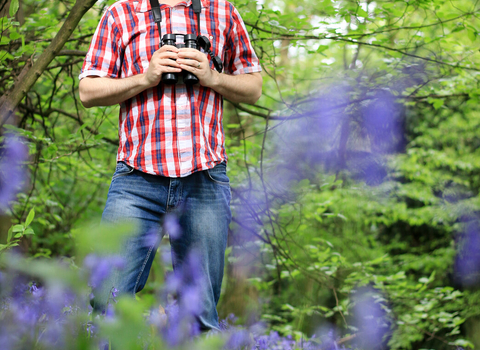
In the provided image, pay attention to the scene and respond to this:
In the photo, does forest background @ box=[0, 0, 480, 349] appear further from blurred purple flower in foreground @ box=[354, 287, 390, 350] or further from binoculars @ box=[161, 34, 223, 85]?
binoculars @ box=[161, 34, 223, 85]

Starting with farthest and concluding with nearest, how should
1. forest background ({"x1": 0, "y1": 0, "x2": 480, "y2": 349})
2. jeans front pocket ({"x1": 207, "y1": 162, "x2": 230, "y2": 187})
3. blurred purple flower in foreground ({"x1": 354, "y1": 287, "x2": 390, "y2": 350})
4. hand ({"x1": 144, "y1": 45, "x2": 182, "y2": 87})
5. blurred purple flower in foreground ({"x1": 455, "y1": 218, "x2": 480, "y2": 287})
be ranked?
blurred purple flower in foreground ({"x1": 455, "y1": 218, "x2": 480, "y2": 287})
blurred purple flower in foreground ({"x1": 354, "y1": 287, "x2": 390, "y2": 350})
forest background ({"x1": 0, "y1": 0, "x2": 480, "y2": 349})
jeans front pocket ({"x1": 207, "y1": 162, "x2": 230, "y2": 187})
hand ({"x1": 144, "y1": 45, "x2": 182, "y2": 87})

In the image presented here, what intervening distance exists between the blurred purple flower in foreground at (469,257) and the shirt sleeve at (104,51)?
4947mm

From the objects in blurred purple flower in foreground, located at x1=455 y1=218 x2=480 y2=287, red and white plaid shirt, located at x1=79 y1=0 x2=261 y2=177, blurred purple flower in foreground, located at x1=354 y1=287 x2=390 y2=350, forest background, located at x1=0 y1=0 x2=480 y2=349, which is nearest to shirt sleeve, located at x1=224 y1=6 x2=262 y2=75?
red and white plaid shirt, located at x1=79 y1=0 x2=261 y2=177

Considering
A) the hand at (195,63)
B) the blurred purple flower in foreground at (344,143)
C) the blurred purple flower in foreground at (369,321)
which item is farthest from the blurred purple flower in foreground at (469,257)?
the hand at (195,63)

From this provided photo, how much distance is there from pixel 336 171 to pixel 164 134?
142 inches

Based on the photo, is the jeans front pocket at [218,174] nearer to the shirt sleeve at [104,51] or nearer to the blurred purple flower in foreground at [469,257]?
the shirt sleeve at [104,51]

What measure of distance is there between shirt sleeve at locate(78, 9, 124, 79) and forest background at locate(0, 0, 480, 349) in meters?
1.07

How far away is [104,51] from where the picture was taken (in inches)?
56.4

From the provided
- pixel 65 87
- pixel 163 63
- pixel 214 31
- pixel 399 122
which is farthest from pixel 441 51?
pixel 399 122

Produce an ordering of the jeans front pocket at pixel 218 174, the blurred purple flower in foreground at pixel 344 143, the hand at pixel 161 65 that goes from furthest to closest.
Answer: the blurred purple flower in foreground at pixel 344 143
the jeans front pocket at pixel 218 174
the hand at pixel 161 65

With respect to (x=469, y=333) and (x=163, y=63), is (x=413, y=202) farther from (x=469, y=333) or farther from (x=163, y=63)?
(x=163, y=63)

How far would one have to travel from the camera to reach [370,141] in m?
4.86

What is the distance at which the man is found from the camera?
1.33 metres

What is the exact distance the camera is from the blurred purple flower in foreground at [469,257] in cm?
494
